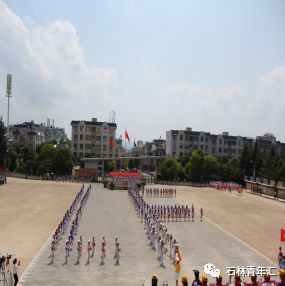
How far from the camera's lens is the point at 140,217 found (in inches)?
1586

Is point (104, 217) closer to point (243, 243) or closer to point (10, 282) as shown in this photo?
point (243, 243)

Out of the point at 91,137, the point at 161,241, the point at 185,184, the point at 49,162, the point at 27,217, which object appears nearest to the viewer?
the point at 161,241

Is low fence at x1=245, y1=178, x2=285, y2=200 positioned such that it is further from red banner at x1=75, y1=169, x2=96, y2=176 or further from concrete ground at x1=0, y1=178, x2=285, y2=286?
red banner at x1=75, y1=169, x2=96, y2=176

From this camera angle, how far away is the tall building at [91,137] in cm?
12312

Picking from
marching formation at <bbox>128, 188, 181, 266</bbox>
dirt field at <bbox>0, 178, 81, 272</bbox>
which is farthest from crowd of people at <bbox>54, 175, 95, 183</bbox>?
marching formation at <bbox>128, 188, 181, 266</bbox>

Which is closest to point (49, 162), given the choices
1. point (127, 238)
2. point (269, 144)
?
point (127, 238)

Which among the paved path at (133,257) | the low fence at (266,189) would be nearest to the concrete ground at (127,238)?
the paved path at (133,257)

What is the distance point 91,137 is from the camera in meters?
125

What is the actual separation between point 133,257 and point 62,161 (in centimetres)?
7109

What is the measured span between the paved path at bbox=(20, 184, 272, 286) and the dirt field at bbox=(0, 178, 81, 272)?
1.41 meters

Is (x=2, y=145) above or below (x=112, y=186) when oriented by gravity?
above

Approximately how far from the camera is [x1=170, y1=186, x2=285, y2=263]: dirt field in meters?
30.5

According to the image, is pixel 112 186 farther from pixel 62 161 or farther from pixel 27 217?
pixel 27 217

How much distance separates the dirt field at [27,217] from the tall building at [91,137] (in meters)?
59.0
